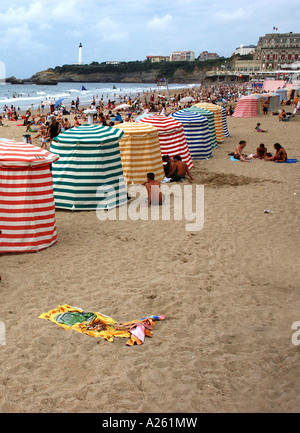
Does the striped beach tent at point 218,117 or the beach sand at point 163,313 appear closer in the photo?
the beach sand at point 163,313

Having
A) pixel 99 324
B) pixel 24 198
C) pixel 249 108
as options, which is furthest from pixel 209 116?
pixel 249 108

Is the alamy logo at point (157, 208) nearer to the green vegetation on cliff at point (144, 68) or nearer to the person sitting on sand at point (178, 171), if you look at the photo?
the person sitting on sand at point (178, 171)

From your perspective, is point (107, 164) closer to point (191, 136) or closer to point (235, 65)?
point (191, 136)

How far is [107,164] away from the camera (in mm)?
7867

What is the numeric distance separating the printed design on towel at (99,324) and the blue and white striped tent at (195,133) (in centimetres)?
908

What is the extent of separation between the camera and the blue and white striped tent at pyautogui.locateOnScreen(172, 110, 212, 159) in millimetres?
12414

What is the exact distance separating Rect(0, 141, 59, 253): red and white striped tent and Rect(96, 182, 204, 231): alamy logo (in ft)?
5.52

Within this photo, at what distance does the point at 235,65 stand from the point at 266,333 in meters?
126

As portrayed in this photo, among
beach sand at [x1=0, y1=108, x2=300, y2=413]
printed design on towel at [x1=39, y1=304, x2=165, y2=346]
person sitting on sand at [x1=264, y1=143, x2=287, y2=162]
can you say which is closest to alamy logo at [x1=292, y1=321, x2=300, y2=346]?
beach sand at [x1=0, y1=108, x2=300, y2=413]

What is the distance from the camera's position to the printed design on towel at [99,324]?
3852mm

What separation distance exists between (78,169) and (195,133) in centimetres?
579

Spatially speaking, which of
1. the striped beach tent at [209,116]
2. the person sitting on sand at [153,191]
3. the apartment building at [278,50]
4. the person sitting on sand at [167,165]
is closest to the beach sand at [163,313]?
the person sitting on sand at [153,191]

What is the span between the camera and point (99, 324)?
158 inches
